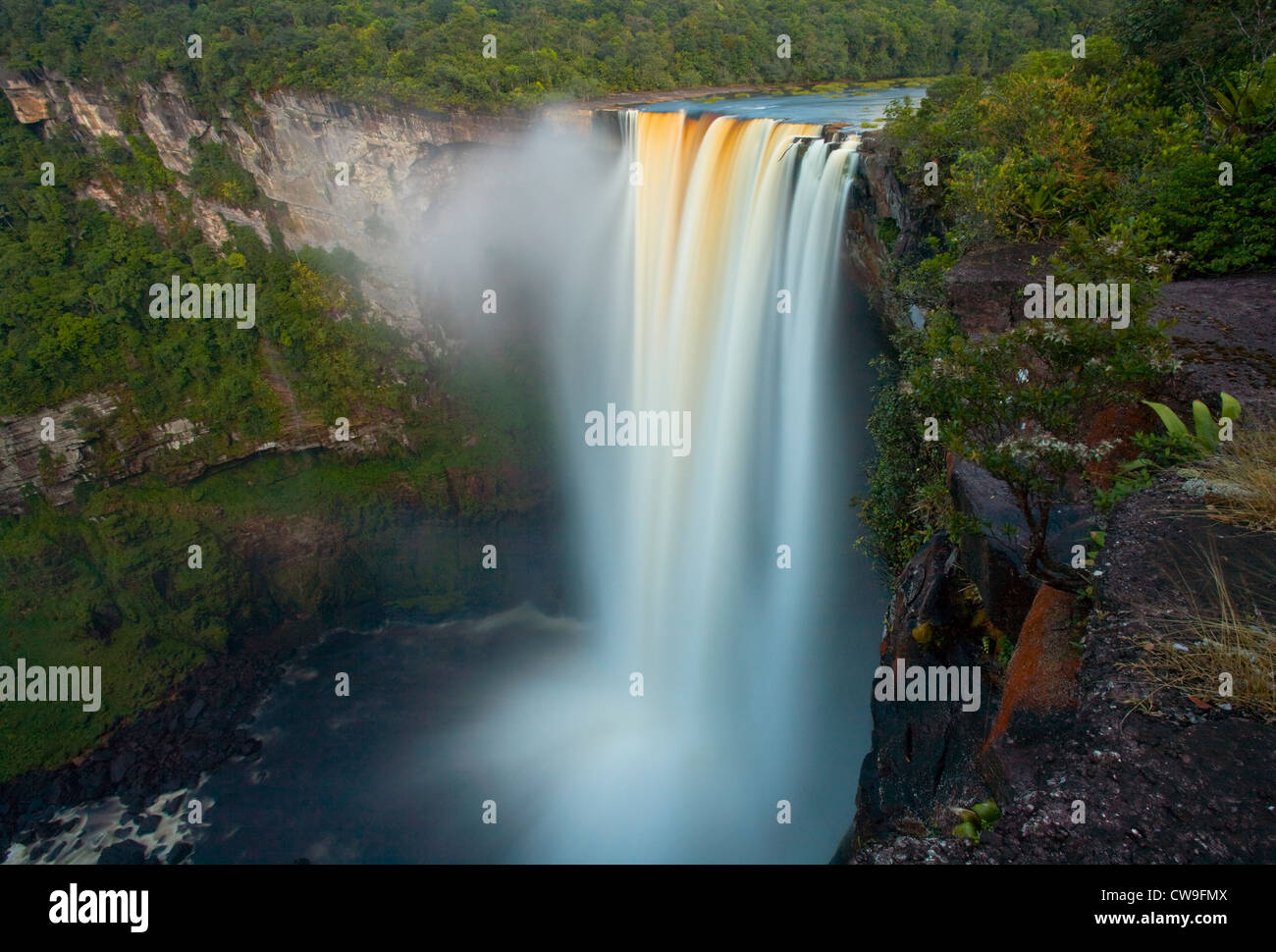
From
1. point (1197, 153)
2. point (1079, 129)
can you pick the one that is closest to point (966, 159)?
point (1079, 129)

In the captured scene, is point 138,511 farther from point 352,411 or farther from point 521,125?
point 521,125

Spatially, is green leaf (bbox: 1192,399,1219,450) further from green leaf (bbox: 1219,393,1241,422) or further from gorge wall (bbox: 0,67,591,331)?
gorge wall (bbox: 0,67,591,331)

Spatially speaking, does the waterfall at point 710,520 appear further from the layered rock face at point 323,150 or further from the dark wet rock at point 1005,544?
the dark wet rock at point 1005,544

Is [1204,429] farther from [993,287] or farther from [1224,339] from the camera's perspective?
[993,287]

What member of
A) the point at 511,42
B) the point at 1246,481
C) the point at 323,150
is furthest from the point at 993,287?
the point at 323,150

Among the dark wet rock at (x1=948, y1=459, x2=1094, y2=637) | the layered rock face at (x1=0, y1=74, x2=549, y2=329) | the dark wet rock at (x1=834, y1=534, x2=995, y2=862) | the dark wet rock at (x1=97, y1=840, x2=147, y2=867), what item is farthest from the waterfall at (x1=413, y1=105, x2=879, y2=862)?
the dark wet rock at (x1=948, y1=459, x2=1094, y2=637)

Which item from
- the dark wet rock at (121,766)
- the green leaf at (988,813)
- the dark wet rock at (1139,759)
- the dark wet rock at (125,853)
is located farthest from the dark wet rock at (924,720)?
the dark wet rock at (121,766)
